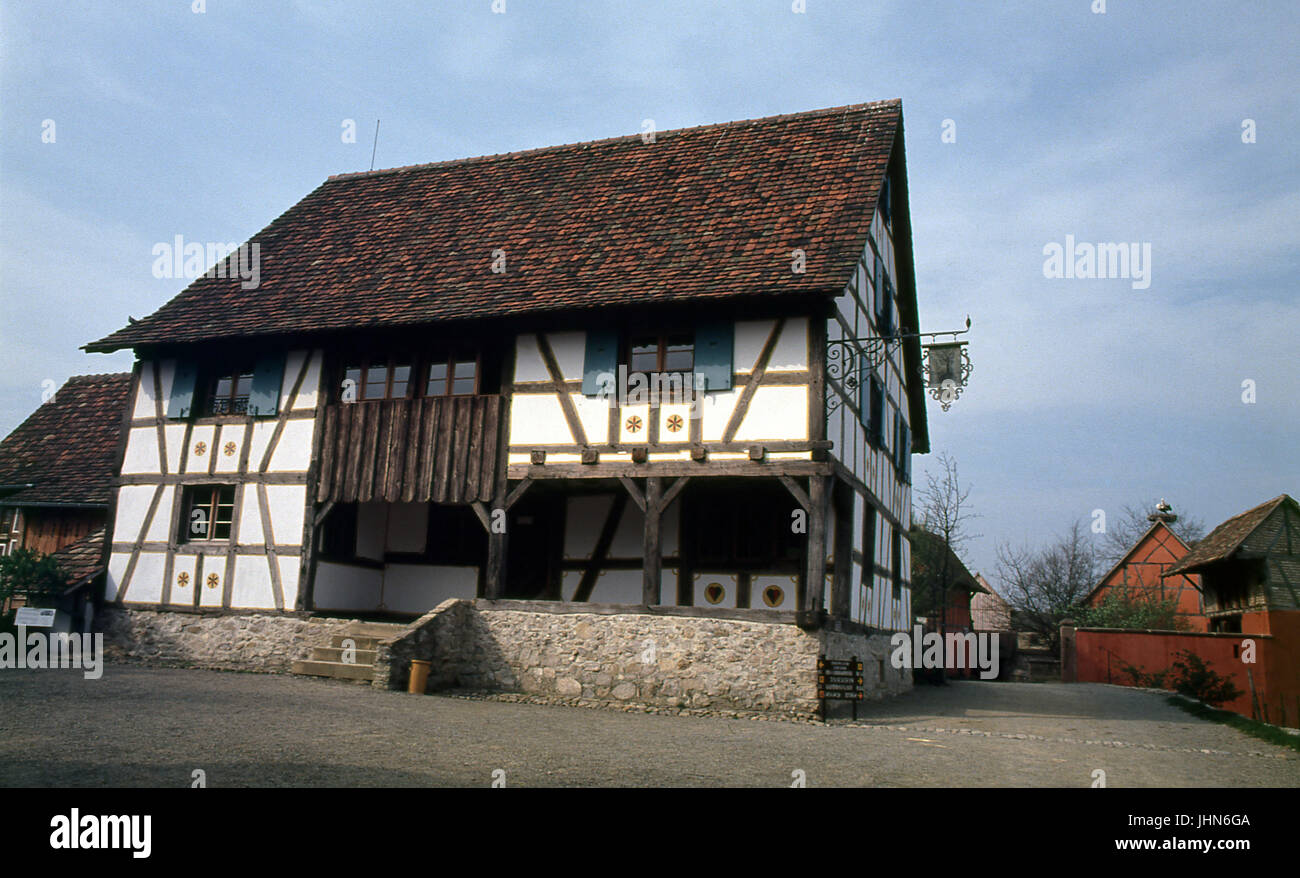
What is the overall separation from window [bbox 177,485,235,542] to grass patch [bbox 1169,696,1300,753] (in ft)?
51.1

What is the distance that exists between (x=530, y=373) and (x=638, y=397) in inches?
73.7

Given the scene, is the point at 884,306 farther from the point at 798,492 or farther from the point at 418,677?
the point at 418,677

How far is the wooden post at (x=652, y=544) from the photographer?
13.8 m

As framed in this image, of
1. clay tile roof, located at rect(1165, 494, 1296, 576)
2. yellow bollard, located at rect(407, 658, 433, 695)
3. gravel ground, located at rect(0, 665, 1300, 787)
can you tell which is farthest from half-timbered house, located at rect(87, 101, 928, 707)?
clay tile roof, located at rect(1165, 494, 1296, 576)

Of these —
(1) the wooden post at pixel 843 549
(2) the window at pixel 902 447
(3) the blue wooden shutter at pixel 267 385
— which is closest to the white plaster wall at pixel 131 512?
(3) the blue wooden shutter at pixel 267 385

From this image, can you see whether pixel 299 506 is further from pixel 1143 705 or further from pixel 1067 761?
pixel 1143 705

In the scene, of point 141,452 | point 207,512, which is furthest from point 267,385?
point 141,452

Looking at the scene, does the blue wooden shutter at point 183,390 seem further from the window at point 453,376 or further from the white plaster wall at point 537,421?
the white plaster wall at point 537,421

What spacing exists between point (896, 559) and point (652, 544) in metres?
8.05

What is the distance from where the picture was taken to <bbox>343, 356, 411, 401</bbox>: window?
16.3m

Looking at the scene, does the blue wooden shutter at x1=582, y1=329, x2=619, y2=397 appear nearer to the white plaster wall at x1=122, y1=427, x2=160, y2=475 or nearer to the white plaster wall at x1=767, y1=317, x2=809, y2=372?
the white plaster wall at x1=767, y1=317, x2=809, y2=372
